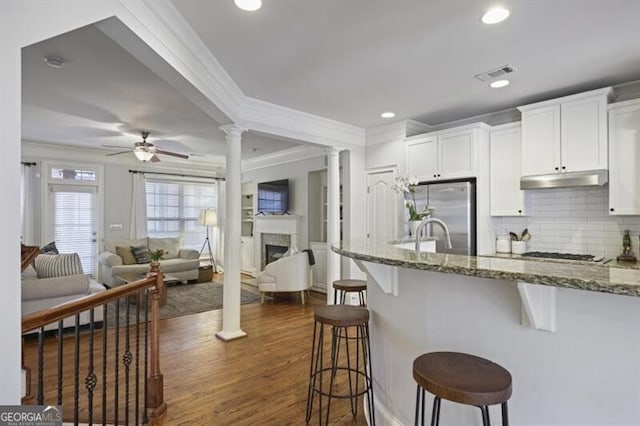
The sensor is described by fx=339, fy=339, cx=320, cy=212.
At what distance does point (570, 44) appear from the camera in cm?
250

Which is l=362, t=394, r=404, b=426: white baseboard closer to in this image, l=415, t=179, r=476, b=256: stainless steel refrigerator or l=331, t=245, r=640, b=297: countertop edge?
l=331, t=245, r=640, b=297: countertop edge

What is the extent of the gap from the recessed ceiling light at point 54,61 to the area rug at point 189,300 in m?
3.04

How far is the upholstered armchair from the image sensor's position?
525 centimetres

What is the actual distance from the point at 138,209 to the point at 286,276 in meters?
4.04

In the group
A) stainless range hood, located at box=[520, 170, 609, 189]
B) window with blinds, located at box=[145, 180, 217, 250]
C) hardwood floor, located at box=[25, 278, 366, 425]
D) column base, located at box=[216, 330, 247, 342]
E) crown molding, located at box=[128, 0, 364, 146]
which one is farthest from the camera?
window with blinds, located at box=[145, 180, 217, 250]

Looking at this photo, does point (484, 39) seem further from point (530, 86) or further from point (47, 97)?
point (47, 97)

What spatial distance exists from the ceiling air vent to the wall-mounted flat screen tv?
422cm

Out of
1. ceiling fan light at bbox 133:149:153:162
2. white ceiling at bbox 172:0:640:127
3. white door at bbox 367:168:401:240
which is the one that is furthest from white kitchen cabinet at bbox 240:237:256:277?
white ceiling at bbox 172:0:640:127

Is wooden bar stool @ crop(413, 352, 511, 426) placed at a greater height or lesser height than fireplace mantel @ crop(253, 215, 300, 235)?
lesser

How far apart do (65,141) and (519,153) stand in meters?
7.10

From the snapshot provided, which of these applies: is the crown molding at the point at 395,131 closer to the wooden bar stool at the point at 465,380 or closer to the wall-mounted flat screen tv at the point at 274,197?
the wall-mounted flat screen tv at the point at 274,197

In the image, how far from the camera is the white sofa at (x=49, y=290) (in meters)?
3.60

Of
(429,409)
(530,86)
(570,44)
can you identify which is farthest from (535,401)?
(530,86)

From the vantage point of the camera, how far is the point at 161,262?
6.69 m
